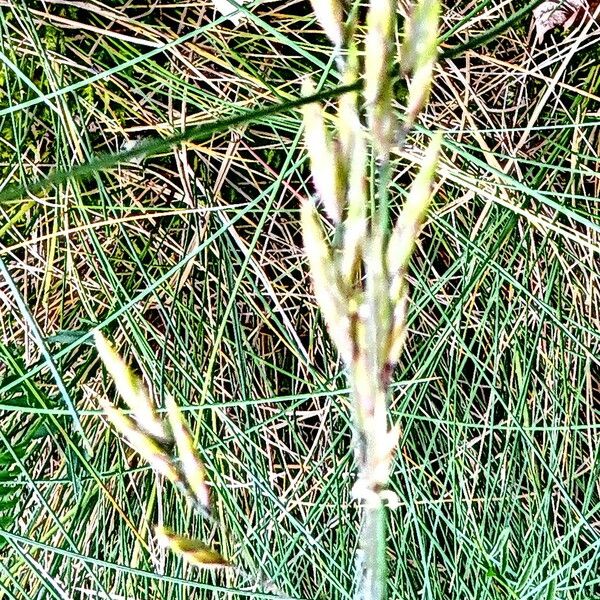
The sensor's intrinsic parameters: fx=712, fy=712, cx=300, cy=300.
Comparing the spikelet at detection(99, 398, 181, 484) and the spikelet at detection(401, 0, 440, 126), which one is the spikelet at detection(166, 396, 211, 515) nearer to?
the spikelet at detection(99, 398, 181, 484)

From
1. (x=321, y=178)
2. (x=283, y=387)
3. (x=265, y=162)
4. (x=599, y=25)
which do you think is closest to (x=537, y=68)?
(x=599, y=25)

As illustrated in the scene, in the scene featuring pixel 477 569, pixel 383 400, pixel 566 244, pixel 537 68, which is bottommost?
pixel 477 569

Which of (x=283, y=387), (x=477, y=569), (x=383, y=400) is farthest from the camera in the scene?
(x=283, y=387)

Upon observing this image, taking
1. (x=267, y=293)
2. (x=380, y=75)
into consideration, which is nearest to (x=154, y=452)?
(x=380, y=75)

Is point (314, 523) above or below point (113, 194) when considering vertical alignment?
below

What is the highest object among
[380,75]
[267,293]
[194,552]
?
[380,75]

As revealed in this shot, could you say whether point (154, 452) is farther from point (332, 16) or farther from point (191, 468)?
point (332, 16)

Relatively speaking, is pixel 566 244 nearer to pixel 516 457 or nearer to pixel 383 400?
pixel 516 457
